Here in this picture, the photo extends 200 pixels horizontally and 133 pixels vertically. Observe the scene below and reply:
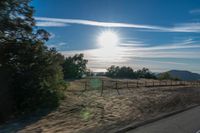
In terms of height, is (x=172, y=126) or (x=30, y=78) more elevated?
(x=30, y=78)

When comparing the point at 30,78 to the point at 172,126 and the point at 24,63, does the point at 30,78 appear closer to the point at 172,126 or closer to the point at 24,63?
the point at 24,63

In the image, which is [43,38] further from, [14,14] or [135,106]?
[135,106]

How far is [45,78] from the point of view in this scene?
19281mm

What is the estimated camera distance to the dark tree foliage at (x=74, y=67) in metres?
75.4

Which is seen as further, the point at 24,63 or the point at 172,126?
the point at 24,63

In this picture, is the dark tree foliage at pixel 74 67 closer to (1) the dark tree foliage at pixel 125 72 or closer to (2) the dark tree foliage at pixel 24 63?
(1) the dark tree foliage at pixel 125 72

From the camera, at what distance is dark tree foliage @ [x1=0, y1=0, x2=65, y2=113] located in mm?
17453

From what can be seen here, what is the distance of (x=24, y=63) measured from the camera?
Result: 59.8 feet

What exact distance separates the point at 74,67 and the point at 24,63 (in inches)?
2428

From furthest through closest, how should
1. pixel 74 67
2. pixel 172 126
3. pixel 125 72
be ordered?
pixel 125 72 < pixel 74 67 < pixel 172 126

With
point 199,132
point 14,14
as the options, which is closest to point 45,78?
point 14,14

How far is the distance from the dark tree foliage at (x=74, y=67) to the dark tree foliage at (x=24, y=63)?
52691 mm

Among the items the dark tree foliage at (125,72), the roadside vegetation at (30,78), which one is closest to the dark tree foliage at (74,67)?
the dark tree foliage at (125,72)

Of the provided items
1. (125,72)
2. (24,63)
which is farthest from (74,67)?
(24,63)
